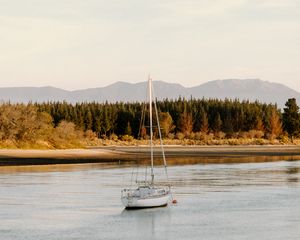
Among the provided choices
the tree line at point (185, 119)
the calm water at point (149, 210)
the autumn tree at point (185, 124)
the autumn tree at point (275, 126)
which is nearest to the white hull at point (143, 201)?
the calm water at point (149, 210)

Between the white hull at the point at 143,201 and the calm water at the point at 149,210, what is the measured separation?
0.46 meters

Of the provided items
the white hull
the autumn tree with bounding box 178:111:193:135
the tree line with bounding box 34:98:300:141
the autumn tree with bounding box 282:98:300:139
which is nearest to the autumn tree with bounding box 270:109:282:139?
the tree line with bounding box 34:98:300:141

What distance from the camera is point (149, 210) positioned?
144 ft

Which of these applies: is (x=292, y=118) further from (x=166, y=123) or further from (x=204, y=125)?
(x=166, y=123)

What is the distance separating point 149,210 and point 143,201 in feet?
1.95

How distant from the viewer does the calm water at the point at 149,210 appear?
35.9 meters

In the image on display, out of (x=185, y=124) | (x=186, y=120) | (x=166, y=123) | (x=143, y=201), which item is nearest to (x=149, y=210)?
(x=143, y=201)

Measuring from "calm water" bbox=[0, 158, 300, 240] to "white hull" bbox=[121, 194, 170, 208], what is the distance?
46cm

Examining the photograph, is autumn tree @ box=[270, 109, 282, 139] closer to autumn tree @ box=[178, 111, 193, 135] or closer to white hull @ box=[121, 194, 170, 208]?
autumn tree @ box=[178, 111, 193, 135]

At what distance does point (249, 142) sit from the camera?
522ft

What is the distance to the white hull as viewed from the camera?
43.9m

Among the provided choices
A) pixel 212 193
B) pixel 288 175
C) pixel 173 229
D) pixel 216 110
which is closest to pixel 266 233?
pixel 173 229

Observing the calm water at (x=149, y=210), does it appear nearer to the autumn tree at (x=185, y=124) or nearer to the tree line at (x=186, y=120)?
the tree line at (x=186, y=120)

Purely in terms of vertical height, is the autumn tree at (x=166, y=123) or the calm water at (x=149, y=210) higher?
the autumn tree at (x=166, y=123)
